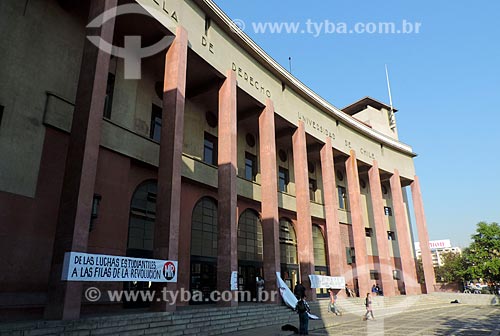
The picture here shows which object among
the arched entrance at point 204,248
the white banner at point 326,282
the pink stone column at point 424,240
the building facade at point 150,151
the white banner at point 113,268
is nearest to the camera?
the white banner at point 113,268

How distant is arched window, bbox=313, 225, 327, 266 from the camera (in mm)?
28109

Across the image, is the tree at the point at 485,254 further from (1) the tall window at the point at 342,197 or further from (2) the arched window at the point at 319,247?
(2) the arched window at the point at 319,247

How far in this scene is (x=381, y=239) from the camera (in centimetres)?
2992

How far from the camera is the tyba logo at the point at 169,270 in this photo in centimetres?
1265

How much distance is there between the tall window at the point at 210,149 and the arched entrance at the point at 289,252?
741 cm

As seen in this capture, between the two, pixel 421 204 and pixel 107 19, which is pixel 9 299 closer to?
pixel 107 19

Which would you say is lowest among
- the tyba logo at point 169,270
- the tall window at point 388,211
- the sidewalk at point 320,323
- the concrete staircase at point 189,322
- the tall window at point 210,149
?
the sidewalk at point 320,323

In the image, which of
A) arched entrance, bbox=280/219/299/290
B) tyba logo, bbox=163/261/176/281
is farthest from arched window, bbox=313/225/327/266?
tyba logo, bbox=163/261/176/281

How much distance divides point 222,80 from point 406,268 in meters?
24.9

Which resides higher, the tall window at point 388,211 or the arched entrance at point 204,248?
the tall window at point 388,211

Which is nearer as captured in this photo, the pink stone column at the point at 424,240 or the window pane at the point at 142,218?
the window pane at the point at 142,218

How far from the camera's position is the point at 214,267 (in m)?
19.3

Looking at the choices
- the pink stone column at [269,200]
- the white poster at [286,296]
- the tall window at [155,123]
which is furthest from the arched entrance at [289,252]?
the tall window at [155,123]

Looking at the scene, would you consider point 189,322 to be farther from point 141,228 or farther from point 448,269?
point 448,269
